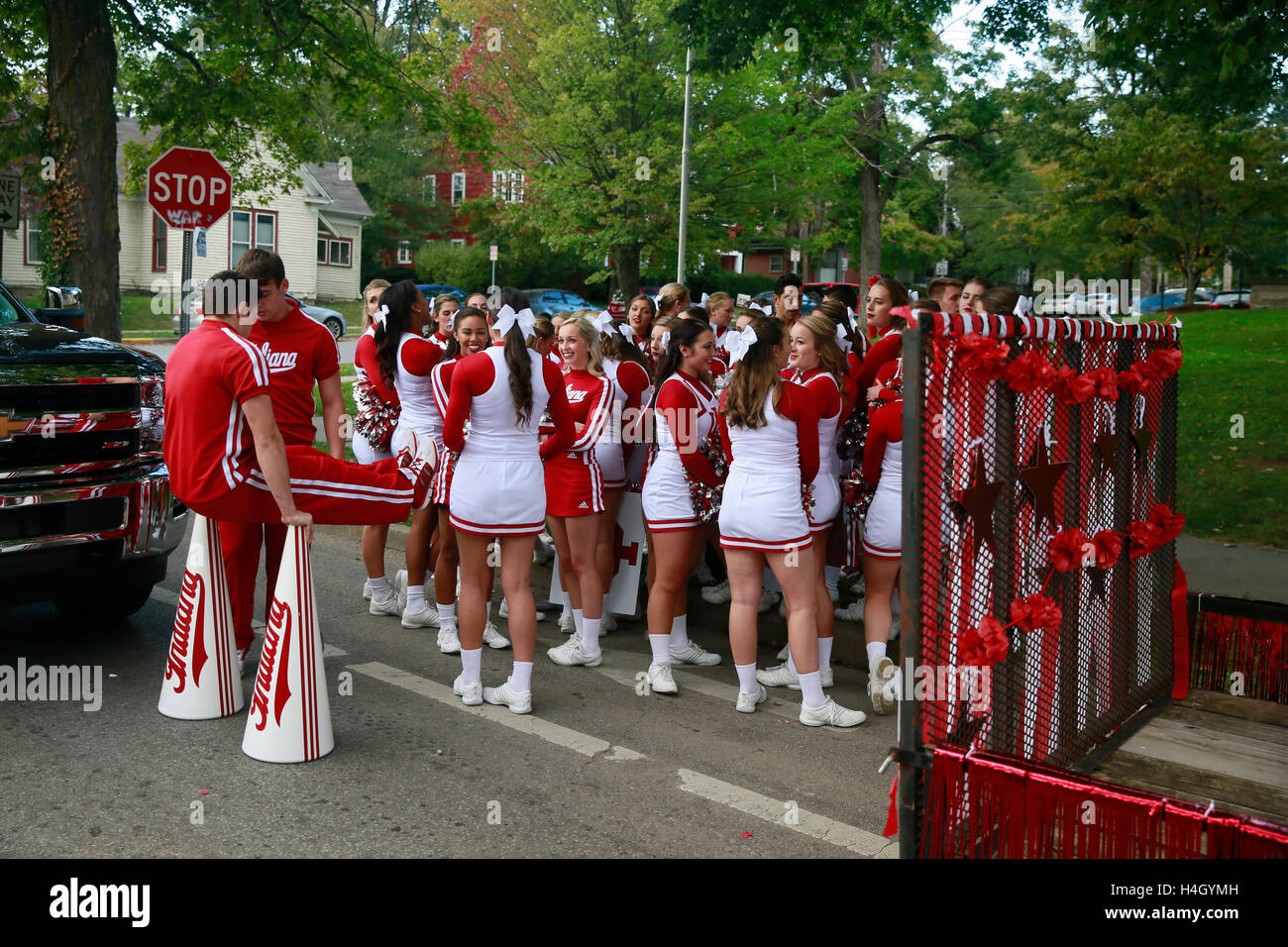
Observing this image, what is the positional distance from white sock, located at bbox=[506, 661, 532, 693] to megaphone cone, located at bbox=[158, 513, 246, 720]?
1280 millimetres

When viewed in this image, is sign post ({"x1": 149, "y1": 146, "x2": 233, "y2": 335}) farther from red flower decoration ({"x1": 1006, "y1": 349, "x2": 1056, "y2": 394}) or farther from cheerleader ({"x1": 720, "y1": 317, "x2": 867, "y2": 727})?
red flower decoration ({"x1": 1006, "y1": 349, "x2": 1056, "y2": 394})

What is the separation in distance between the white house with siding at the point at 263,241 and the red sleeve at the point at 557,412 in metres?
32.0

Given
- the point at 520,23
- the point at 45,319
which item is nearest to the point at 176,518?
the point at 45,319

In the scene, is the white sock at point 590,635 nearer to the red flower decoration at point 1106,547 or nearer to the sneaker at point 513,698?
the sneaker at point 513,698

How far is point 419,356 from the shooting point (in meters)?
6.68

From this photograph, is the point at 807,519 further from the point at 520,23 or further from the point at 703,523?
the point at 520,23

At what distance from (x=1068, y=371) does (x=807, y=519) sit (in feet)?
4.85

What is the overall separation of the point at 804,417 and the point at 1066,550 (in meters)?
1.36

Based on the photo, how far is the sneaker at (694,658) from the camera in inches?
259

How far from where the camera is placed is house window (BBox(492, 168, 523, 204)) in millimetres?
33925

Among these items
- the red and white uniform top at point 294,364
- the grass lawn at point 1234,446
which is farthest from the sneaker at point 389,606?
the grass lawn at point 1234,446

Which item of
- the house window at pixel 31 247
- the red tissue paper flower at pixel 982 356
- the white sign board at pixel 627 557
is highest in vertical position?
the house window at pixel 31 247

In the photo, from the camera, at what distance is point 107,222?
522 inches

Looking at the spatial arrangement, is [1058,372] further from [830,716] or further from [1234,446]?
[1234,446]
